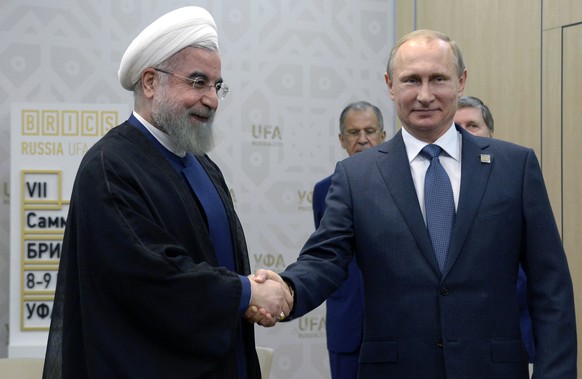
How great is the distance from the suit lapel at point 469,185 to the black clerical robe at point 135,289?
2.04 ft

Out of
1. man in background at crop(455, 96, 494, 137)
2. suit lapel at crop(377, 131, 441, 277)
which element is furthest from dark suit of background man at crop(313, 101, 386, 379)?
suit lapel at crop(377, 131, 441, 277)

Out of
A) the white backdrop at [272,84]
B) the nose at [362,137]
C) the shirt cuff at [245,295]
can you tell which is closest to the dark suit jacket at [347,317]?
the nose at [362,137]

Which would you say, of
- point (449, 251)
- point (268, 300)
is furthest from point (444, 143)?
point (268, 300)

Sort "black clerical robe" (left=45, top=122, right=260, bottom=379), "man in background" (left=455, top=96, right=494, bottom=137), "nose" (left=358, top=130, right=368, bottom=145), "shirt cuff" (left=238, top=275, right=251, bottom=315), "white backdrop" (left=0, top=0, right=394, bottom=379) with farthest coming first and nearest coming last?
"white backdrop" (left=0, top=0, right=394, bottom=379) → "nose" (left=358, top=130, right=368, bottom=145) → "man in background" (left=455, top=96, right=494, bottom=137) → "shirt cuff" (left=238, top=275, right=251, bottom=315) → "black clerical robe" (left=45, top=122, right=260, bottom=379)

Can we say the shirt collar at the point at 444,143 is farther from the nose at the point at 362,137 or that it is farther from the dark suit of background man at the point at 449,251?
the nose at the point at 362,137

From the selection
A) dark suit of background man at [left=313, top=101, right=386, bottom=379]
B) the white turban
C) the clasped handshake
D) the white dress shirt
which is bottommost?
dark suit of background man at [left=313, top=101, right=386, bottom=379]

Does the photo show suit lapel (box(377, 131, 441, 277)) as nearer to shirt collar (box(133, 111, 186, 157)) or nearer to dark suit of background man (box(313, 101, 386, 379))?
A: shirt collar (box(133, 111, 186, 157))

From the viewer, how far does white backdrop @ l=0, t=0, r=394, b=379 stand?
546 cm

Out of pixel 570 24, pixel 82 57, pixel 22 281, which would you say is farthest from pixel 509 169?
pixel 82 57

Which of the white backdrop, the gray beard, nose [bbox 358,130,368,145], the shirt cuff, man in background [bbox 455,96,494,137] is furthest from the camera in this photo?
the white backdrop

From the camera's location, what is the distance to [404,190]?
2.62 m

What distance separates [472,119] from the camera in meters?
3.79

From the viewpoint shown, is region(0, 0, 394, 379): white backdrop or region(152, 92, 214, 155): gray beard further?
region(0, 0, 394, 379): white backdrop

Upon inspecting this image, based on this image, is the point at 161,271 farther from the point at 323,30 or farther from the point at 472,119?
the point at 323,30
